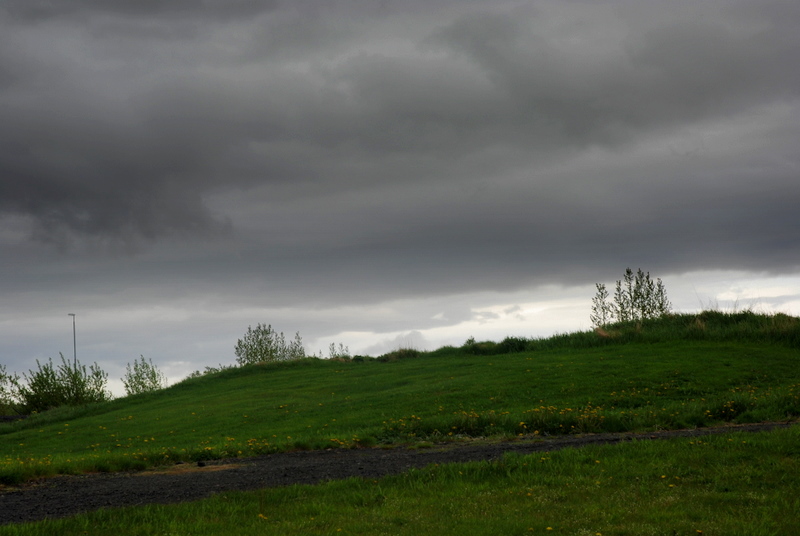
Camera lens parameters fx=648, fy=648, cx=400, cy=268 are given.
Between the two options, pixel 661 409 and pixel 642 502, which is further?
pixel 661 409

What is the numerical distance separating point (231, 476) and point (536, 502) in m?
7.55

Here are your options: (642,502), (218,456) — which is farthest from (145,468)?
(642,502)

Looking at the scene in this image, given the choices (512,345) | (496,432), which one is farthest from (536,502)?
(512,345)

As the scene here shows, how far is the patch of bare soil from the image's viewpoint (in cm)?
1298

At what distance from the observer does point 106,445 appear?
27172 mm

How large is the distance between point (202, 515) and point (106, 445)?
18404 millimetres

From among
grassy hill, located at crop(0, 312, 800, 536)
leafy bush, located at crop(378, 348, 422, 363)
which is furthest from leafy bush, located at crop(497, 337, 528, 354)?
leafy bush, located at crop(378, 348, 422, 363)

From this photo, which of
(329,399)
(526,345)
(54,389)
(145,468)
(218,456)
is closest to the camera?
(145,468)

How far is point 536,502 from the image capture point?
11.4 m

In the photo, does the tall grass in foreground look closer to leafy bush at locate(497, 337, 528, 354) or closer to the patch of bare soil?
the patch of bare soil

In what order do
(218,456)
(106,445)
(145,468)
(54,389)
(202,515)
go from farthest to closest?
1. (54,389)
2. (106,445)
3. (218,456)
4. (145,468)
5. (202,515)

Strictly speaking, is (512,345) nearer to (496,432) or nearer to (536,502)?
(496,432)

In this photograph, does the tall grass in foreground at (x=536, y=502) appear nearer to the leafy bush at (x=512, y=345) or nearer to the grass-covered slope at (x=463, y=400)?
the grass-covered slope at (x=463, y=400)

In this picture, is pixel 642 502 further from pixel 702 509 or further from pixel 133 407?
pixel 133 407
